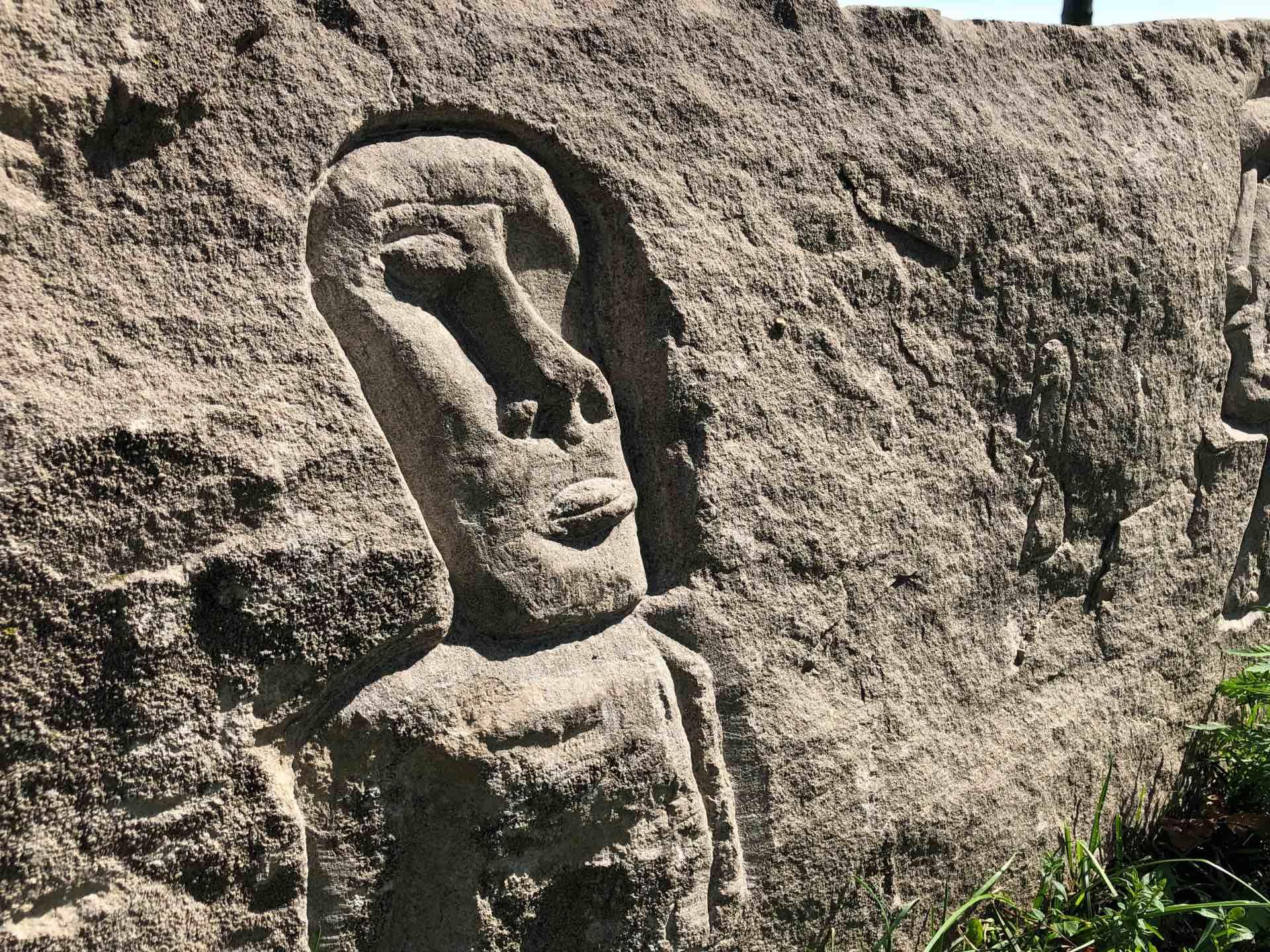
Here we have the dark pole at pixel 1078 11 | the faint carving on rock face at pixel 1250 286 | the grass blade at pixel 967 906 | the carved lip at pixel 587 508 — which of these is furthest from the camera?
the dark pole at pixel 1078 11

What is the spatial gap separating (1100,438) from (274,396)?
4.87 ft

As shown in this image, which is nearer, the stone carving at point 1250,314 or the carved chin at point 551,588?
the carved chin at point 551,588

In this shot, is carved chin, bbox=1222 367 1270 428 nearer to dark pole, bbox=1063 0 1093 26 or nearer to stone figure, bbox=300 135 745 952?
stone figure, bbox=300 135 745 952

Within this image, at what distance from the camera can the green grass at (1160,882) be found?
180 centimetres

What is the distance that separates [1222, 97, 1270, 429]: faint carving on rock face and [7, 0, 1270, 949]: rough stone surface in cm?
1

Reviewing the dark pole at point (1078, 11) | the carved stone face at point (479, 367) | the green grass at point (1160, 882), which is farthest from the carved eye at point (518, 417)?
the dark pole at point (1078, 11)

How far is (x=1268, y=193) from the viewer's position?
8.07 ft

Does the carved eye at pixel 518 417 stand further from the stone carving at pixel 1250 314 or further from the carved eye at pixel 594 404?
the stone carving at pixel 1250 314

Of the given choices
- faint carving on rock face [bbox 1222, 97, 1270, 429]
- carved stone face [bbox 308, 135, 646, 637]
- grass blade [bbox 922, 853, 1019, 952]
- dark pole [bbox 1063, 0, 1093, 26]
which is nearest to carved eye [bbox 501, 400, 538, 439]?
carved stone face [bbox 308, 135, 646, 637]

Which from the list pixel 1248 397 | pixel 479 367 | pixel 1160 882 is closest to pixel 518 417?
pixel 479 367

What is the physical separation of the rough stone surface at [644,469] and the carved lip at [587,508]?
4 centimetres

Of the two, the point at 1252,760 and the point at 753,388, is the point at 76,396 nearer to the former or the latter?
the point at 753,388

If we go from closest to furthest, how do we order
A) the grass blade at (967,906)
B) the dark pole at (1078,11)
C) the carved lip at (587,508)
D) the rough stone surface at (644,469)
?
the rough stone surface at (644,469) → the carved lip at (587,508) → the grass blade at (967,906) → the dark pole at (1078,11)

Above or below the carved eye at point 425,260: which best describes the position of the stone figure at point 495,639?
below
